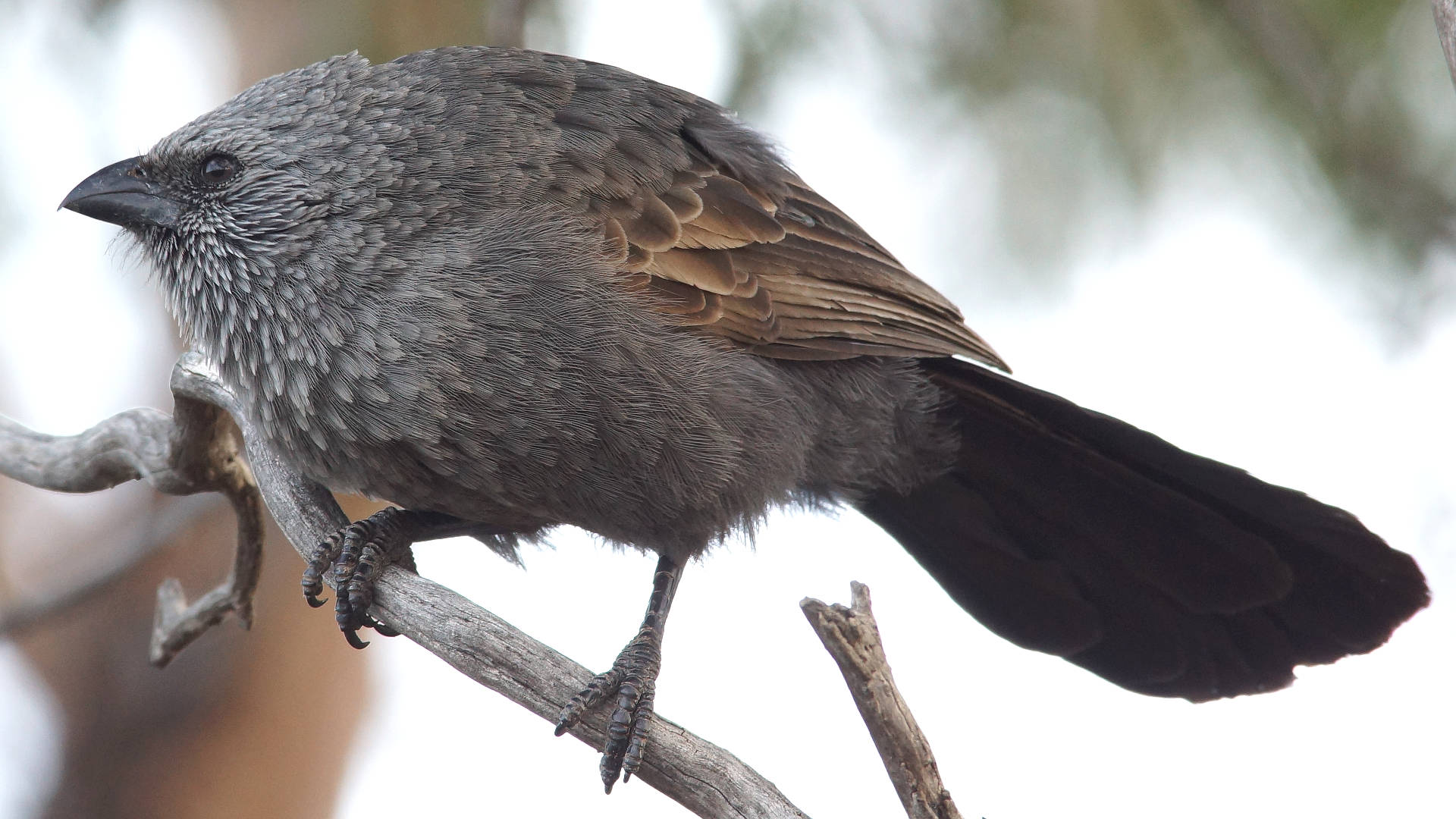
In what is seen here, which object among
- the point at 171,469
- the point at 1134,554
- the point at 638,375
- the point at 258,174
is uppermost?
the point at 1134,554

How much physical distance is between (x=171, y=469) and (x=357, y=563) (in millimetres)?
778

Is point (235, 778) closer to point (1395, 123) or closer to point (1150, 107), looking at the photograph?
point (1150, 107)

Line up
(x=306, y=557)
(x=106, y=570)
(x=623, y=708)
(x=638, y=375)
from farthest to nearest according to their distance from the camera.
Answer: (x=106, y=570)
(x=306, y=557)
(x=638, y=375)
(x=623, y=708)

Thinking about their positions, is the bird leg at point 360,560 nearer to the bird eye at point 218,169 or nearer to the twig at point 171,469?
the twig at point 171,469

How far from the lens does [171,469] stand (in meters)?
3.51

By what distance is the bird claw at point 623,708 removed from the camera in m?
2.79

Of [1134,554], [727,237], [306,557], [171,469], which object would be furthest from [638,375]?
[1134,554]

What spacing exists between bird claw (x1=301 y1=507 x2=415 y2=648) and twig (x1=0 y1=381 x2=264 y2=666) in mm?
411

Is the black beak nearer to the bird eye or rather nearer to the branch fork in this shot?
the bird eye

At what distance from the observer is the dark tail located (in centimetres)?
337

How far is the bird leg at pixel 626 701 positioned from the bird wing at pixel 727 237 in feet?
2.80

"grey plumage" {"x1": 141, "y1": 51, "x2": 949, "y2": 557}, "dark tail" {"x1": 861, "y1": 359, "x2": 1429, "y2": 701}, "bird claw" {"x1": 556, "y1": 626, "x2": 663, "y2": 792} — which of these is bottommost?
"bird claw" {"x1": 556, "y1": 626, "x2": 663, "y2": 792}

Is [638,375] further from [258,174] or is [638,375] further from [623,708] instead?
[258,174]

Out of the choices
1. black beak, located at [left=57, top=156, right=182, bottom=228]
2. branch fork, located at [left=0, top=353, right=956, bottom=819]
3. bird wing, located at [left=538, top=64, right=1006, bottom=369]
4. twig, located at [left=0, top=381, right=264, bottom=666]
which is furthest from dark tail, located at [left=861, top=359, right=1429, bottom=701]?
black beak, located at [left=57, top=156, right=182, bottom=228]
